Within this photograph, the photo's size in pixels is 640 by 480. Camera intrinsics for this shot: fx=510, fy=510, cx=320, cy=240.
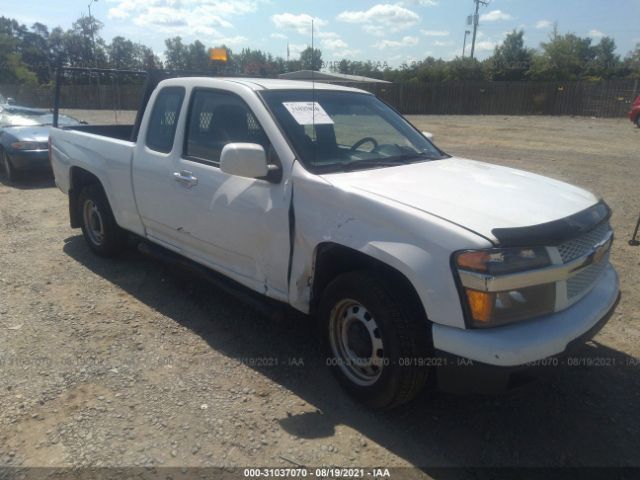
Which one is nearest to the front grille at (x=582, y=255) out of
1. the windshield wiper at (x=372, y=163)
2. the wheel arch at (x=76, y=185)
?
the windshield wiper at (x=372, y=163)

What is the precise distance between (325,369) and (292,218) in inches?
43.7

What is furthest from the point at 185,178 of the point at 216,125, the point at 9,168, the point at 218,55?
the point at 9,168

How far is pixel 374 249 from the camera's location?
271 centimetres

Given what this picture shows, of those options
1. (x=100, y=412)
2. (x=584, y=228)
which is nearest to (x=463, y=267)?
(x=584, y=228)

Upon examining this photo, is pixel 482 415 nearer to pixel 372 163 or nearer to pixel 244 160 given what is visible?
pixel 372 163

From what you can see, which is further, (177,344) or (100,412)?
(177,344)

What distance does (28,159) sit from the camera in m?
9.47

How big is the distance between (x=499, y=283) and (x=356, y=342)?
0.98m

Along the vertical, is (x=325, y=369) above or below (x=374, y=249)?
below

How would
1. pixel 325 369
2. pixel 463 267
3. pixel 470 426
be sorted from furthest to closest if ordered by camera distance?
pixel 325 369 < pixel 470 426 < pixel 463 267

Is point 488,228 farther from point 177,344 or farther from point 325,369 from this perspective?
point 177,344

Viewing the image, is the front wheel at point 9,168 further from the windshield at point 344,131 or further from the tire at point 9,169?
the windshield at point 344,131

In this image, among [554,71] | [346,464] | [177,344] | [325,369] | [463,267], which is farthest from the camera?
[554,71]

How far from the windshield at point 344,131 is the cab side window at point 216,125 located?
228 millimetres
